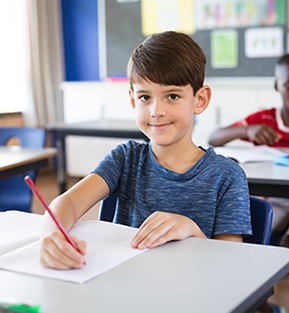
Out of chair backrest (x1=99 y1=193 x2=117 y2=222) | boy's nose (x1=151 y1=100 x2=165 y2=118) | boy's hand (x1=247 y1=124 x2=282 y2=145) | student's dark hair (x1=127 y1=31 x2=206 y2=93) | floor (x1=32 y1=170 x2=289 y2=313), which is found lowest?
floor (x1=32 y1=170 x2=289 y2=313)

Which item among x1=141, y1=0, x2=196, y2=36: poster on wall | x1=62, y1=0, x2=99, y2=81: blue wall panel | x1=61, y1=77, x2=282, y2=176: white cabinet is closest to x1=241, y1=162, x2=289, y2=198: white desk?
x1=61, y1=77, x2=282, y2=176: white cabinet

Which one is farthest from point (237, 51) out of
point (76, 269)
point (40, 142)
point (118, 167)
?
point (76, 269)

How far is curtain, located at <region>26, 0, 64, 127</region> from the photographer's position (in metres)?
4.87

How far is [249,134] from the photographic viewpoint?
2.26 metres

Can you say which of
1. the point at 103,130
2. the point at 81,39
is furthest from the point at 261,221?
the point at 81,39

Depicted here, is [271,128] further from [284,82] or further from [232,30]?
[232,30]

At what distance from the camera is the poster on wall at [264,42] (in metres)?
4.16

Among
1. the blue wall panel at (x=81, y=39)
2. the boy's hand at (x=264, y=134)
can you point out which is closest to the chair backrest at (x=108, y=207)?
the boy's hand at (x=264, y=134)

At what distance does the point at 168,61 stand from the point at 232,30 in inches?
134

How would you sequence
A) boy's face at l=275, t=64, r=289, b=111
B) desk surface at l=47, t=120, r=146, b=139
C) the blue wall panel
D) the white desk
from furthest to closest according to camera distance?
the blue wall panel
desk surface at l=47, t=120, r=146, b=139
boy's face at l=275, t=64, r=289, b=111
the white desk

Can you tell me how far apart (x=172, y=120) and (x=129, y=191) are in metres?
0.25

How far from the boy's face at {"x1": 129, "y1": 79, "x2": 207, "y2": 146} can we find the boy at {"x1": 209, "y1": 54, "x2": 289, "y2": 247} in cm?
105

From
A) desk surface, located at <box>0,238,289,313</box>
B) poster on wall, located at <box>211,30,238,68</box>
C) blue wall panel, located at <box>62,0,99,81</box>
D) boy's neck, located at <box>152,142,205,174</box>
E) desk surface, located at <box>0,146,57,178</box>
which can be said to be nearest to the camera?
desk surface, located at <box>0,238,289,313</box>

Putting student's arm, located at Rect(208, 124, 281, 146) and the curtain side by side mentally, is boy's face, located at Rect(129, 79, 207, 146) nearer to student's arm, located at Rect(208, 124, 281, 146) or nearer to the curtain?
student's arm, located at Rect(208, 124, 281, 146)
